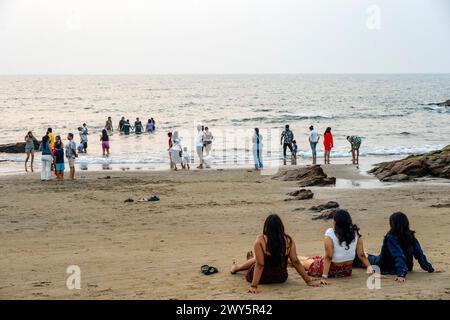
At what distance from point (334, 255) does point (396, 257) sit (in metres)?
0.75

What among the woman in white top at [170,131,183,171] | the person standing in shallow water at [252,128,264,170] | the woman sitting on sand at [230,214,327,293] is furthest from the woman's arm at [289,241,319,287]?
the woman in white top at [170,131,183,171]

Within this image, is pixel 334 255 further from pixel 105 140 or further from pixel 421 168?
pixel 105 140

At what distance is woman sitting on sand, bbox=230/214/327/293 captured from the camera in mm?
7152

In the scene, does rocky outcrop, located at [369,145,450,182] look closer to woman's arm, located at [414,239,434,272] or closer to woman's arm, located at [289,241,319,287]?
woman's arm, located at [414,239,434,272]

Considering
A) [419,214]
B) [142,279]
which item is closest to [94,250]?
[142,279]

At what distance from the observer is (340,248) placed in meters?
7.62

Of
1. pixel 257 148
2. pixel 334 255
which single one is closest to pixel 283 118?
pixel 257 148

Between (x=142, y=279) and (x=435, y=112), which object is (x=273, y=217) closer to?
(x=142, y=279)

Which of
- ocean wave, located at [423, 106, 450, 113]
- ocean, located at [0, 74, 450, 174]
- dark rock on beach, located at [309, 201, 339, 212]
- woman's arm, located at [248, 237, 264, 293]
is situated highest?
woman's arm, located at [248, 237, 264, 293]

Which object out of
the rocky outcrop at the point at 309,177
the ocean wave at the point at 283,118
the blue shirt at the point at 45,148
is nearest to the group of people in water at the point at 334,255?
the rocky outcrop at the point at 309,177

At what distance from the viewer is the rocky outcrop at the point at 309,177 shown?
17688 mm

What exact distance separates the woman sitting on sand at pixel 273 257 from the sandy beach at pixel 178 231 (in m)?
0.13

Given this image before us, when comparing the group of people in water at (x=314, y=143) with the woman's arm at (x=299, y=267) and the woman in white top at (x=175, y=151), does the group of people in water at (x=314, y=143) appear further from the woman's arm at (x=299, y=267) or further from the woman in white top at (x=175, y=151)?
the woman's arm at (x=299, y=267)
